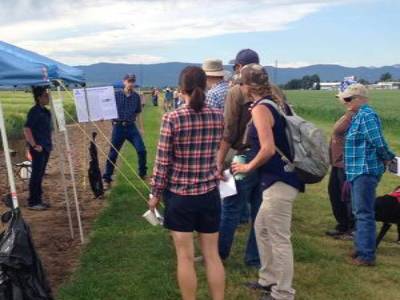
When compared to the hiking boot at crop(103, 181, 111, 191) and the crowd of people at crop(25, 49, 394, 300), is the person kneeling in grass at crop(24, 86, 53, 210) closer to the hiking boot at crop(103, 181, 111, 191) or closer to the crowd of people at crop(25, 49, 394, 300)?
the hiking boot at crop(103, 181, 111, 191)

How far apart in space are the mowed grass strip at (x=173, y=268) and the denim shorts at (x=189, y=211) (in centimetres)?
114

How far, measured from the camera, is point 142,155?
36.4ft

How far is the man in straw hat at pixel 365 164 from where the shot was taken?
5.73 metres

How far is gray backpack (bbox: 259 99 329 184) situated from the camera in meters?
4.38

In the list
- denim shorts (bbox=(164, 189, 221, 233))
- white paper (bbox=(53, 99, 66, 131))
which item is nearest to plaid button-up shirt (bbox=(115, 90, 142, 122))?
white paper (bbox=(53, 99, 66, 131))

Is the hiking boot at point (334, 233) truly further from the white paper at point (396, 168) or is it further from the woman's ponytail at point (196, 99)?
the woman's ponytail at point (196, 99)

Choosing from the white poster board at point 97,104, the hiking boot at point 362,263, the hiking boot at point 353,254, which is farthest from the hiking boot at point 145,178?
the hiking boot at point 362,263

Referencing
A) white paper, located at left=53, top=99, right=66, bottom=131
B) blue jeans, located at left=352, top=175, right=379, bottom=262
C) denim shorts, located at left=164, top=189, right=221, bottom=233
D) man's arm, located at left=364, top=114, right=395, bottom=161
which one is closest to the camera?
denim shorts, located at left=164, top=189, right=221, bottom=233

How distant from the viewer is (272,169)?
4.47 meters

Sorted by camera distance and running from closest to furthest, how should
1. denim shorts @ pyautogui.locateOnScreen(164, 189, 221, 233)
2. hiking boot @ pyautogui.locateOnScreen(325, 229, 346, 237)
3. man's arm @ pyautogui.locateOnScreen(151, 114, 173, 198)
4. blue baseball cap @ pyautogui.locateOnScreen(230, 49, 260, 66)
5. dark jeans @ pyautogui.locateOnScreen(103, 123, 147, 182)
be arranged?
man's arm @ pyautogui.locateOnScreen(151, 114, 173, 198) < denim shorts @ pyautogui.locateOnScreen(164, 189, 221, 233) < blue baseball cap @ pyautogui.locateOnScreen(230, 49, 260, 66) < hiking boot @ pyautogui.locateOnScreen(325, 229, 346, 237) < dark jeans @ pyautogui.locateOnScreen(103, 123, 147, 182)

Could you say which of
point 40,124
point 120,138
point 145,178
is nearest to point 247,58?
point 40,124

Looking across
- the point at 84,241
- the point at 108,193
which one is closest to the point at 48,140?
the point at 108,193

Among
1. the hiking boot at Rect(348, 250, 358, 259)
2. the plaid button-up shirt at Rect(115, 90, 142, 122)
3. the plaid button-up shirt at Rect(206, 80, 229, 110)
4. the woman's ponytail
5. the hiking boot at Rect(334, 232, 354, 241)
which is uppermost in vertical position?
the woman's ponytail

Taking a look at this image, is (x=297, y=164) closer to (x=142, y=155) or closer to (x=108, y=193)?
(x=108, y=193)
